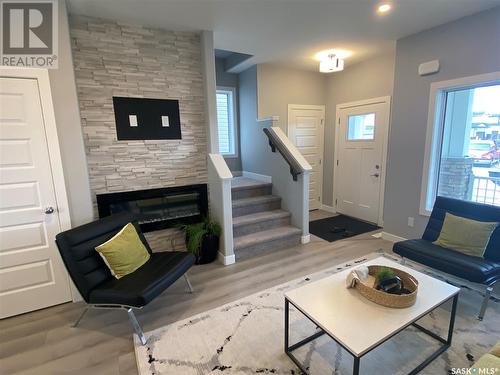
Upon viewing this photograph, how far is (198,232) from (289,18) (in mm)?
2569

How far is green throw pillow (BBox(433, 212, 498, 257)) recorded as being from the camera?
240cm

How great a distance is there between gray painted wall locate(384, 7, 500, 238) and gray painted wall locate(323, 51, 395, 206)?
0.63 m

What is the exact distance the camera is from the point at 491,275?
2.12 m

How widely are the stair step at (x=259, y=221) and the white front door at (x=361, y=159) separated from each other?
1.66 metres

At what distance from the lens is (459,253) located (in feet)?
8.00

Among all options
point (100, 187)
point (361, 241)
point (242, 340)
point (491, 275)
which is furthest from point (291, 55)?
point (242, 340)

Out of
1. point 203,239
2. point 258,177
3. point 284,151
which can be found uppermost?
point 284,151

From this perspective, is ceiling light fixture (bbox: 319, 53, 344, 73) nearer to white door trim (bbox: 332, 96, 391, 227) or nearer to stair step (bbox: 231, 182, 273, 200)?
white door trim (bbox: 332, 96, 391, 227)

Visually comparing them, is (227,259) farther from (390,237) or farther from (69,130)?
(390,237)

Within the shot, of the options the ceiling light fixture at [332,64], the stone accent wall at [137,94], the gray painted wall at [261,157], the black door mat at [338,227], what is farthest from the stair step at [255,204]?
the ceiling light fixture at [332,64]

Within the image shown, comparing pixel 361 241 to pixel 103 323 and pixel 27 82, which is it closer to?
pixel 103 323

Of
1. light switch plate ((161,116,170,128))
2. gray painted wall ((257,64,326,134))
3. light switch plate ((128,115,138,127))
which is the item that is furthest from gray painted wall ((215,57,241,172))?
light switch plate ((128,115,138,127))

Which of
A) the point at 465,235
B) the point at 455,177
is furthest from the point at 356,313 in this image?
the point at 455,177

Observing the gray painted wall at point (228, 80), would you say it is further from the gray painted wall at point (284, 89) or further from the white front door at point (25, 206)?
the white front door at point (25, 206)
